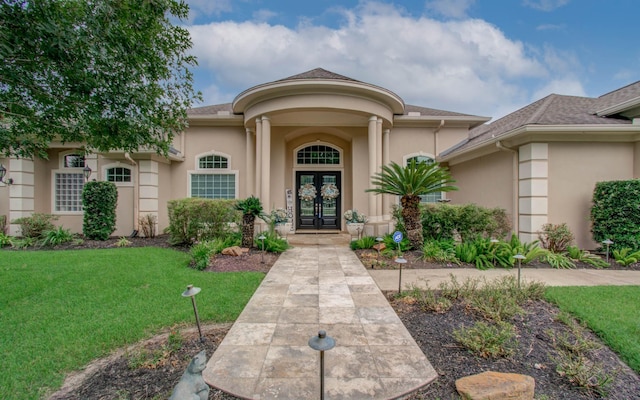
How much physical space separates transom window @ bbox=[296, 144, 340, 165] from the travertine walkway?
292 inches

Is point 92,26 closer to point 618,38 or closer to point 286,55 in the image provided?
point 286,55

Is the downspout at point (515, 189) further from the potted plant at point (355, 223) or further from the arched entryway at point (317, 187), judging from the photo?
the arched entryway at point (317, 187)

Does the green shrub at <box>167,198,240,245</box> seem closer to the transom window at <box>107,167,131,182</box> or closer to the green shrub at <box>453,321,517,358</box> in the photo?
the transom window at <box>107,167,131,182</box>

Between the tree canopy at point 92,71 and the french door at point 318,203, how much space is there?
738 cm

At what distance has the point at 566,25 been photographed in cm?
919

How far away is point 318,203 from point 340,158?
2.07 m

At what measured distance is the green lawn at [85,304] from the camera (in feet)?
8.97

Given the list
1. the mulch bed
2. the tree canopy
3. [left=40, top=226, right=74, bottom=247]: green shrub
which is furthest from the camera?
→ [left=40, top=226, right=74, bottom=247]: green shrub

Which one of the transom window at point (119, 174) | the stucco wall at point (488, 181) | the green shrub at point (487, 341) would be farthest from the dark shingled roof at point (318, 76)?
the green shrub at point (487, 341)

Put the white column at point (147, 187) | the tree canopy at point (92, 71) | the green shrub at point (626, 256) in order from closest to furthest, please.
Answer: the tree canopy at point (92, 71), the green shrub at point (626, 256), the white column at point (147, 187)

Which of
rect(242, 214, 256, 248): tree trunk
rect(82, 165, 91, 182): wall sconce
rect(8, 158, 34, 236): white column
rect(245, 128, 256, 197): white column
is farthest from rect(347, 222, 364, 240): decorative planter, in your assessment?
rect(8, 158, 34, 236): white column

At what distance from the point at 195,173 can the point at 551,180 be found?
37.0 feet

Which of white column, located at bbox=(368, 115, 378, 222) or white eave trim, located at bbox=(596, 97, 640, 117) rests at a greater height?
white eave trim, located at bbox=(596, 97, 640, 117)

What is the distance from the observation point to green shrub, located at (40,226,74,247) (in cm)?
827
